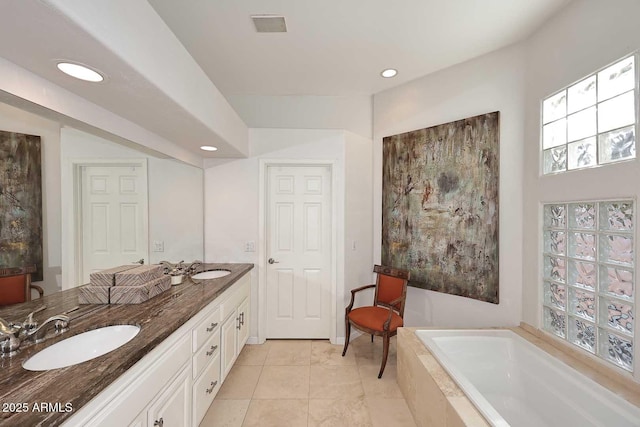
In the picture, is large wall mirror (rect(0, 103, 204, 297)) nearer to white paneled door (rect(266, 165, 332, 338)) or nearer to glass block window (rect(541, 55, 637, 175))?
white paneled door (rect(266, 165, 332, 338))

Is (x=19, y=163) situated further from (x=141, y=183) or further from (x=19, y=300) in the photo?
(x=141, y=183)

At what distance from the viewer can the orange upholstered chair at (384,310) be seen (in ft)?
7.82

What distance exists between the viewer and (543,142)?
2.00 m

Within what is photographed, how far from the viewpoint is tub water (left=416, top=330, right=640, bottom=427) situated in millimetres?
1349

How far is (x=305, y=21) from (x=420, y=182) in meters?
1.73

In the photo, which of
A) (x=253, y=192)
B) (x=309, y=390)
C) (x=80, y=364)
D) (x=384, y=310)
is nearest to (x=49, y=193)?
(x=80, y=364)

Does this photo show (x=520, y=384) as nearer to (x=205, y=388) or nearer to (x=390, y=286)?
(x=390, y=286)

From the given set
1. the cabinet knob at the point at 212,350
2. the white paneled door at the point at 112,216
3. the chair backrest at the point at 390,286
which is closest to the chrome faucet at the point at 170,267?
the white paneled door at the point at 112,216

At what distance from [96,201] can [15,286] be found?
566mm

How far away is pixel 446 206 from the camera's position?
2.54 meters

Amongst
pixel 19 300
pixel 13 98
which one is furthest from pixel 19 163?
pixel 19 300

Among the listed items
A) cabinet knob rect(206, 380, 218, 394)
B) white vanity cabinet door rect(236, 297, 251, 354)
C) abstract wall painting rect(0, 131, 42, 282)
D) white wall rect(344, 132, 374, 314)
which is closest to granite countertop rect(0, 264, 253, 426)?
abstract wall painting rect(0, 131, 42, 282)

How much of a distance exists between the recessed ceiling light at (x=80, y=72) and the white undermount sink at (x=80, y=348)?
1.11 meters

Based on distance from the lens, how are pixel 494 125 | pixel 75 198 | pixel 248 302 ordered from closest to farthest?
pixel 75 198 < pixel 494 125 < pixel 248 302
